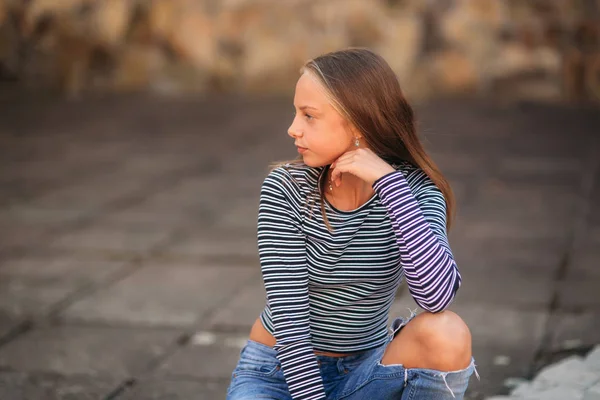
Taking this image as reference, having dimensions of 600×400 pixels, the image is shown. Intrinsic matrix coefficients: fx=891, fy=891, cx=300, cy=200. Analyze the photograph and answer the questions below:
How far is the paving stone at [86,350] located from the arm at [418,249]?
5.18ft

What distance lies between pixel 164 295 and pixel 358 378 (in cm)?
213

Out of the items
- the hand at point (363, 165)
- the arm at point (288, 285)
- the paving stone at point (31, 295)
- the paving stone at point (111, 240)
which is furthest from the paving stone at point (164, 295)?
the hand at point (363, 165)

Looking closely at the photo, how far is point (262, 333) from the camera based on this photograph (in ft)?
8.20

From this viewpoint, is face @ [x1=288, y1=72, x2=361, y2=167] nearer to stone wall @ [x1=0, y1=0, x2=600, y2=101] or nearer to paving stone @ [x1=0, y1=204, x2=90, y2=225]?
paving stone @ [x1=0, y1=204, x2=90, y2=225]

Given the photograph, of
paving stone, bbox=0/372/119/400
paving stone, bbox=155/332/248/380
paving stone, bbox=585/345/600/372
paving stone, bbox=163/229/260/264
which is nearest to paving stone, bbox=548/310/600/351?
paving stone, bbox=585/345/600/372

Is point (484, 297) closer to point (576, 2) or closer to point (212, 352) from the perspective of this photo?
point (212, 352)

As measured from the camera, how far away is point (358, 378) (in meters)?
2.37

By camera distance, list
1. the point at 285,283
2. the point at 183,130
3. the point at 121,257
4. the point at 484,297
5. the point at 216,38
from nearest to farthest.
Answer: the point at 285,283, the point at 484,297, the point at 121,257, the point at 183,130, the point at 216,38

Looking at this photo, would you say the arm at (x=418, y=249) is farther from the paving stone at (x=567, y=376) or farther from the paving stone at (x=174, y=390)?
the paving stone at (x=174, y=390)

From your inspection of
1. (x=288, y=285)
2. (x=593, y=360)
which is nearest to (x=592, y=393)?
Result: (x=593, y=360)

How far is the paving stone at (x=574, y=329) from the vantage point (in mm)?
3565

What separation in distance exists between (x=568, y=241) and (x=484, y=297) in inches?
43.0

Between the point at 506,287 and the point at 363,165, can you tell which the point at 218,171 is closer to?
the point at 506,287

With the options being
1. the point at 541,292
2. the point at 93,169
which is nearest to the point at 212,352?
the point at 541,292
